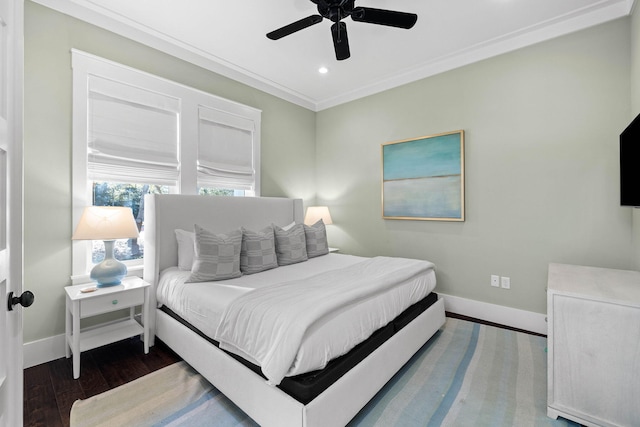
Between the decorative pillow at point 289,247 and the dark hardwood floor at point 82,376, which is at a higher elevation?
the decorative pillow at point 289,247

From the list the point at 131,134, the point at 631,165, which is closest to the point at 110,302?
the point at 131,134

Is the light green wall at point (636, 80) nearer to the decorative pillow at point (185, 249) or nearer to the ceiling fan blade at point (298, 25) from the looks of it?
the ceiling fan blade at point (298, 25)

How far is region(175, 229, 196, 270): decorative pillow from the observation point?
256cm

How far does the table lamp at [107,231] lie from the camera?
84.1 inches

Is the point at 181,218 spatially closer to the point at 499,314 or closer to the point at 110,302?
the point at 110,302

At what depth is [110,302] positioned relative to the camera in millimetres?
2166

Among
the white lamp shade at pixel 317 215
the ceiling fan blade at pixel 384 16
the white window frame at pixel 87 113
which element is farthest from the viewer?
the white lamp shade at pixel 317 215

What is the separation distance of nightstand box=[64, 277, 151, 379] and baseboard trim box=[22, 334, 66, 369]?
7 centimetres

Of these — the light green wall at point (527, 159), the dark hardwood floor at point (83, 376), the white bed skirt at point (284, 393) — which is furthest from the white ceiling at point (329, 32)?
the dark hardwood floor at point (83, 376)

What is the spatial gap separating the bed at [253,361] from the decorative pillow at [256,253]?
109mm

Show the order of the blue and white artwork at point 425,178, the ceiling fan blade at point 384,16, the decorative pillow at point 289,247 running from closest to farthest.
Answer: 1. the ceiling fan blade at point 384,16
2. the decorative pillow at point 289,247
3. the blue and white artwork at point 425,178

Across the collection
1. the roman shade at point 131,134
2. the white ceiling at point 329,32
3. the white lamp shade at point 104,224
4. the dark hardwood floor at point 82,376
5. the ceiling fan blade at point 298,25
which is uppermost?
the white ceiling at point 329,32

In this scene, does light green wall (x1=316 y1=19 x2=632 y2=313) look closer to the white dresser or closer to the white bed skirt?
the white dresser

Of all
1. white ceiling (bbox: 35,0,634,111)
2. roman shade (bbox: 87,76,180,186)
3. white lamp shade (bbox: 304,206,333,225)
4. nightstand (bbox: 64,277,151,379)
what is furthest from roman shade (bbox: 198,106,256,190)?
nightstand (bbox: 64,277,151,379)
